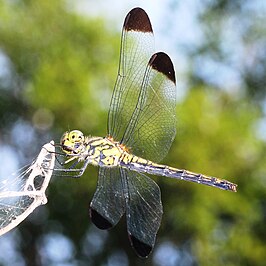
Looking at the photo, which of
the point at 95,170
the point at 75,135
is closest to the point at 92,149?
the point at 75,135

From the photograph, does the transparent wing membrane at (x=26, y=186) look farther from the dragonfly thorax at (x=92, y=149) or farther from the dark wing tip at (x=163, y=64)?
the dark wing tip at (x=163, y=64)

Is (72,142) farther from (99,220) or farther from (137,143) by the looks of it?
(137,143)

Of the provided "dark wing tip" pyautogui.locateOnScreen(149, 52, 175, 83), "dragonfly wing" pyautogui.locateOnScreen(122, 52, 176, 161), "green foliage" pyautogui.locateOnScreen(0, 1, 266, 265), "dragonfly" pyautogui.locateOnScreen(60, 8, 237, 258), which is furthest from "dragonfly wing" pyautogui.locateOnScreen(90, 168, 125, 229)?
"green foliage" pyautogui.locateOnScreen(0, 1, 266, 265)

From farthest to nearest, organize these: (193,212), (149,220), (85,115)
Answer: (193,212)
(85,115)
(149,220)

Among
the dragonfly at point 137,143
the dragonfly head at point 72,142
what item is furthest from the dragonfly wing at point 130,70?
the dragonfly head at point 72,142

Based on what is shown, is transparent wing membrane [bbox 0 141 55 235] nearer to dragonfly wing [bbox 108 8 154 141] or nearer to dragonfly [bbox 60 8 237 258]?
dragonfly [bbox 60 8 237 258]

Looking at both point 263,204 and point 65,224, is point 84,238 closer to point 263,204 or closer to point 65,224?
point 65,224

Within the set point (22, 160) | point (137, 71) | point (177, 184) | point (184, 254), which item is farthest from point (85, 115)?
point (137, 71)
